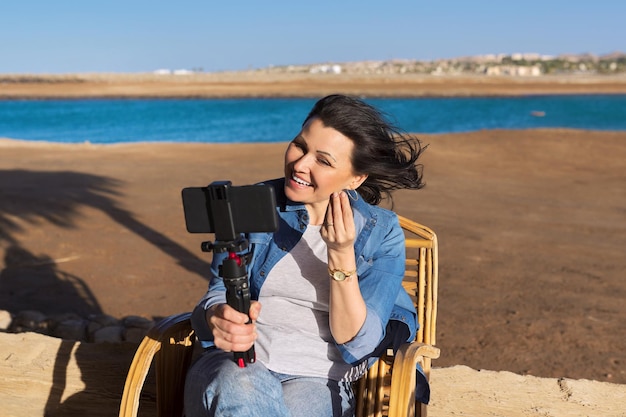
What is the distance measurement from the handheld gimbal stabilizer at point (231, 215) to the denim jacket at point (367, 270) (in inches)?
16.9

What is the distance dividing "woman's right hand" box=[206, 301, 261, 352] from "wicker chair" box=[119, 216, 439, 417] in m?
0.43

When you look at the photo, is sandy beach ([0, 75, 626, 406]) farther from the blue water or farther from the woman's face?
the blue water

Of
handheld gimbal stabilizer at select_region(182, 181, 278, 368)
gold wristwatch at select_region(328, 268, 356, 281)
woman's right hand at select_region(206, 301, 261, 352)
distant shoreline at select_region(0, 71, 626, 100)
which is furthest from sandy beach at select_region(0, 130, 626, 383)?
distant shoreline at select_region(0, 71, 626, 100)

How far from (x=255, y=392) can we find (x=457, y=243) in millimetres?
5867

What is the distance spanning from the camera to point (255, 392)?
220 cm

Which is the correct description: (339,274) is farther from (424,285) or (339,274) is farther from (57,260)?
(57,260)

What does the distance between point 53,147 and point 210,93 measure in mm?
50148

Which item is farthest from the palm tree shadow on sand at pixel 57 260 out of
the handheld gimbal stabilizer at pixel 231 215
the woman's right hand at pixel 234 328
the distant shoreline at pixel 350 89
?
the distant shoreline at pixel 350 89

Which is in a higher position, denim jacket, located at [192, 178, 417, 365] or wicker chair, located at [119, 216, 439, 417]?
denim jacket, located at [192, 178, 417, 365]

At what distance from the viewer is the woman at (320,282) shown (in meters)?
2.38

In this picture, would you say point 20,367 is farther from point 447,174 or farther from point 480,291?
point 447,174

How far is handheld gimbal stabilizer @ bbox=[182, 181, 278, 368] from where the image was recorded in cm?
197

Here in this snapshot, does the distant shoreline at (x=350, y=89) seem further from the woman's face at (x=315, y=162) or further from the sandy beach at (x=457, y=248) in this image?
the woman's face at (x=315, y=162)

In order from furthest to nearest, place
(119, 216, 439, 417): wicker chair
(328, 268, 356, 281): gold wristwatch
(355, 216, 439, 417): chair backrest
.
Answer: (355, 216, 439, 417): chair backrest → (119, 216, 439, 417): wicker chair → (328, 268, 356, 281): gold wristwatch
